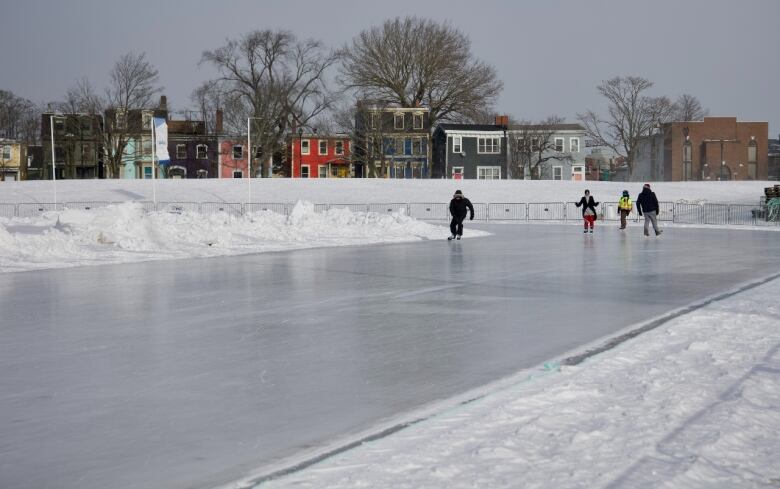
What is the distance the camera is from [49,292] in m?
13.1

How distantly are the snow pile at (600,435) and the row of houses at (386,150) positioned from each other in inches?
2572

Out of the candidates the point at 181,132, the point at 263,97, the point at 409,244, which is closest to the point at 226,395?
the point at 409,244

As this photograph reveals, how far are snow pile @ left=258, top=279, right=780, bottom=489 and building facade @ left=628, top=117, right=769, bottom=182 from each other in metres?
86.6

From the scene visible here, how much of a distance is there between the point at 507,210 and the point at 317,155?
37021 millimetres

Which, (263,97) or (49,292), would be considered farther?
(263,97)

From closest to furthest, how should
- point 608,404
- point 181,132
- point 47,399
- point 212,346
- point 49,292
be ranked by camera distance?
point 608,404, point 47,399, point 212,346, point 49,292, point 181,132

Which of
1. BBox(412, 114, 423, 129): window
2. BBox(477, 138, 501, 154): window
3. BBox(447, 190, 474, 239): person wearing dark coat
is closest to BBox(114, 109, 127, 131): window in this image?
BBox(412, 114, 423, 129): window

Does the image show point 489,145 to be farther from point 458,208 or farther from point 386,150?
point 458,208

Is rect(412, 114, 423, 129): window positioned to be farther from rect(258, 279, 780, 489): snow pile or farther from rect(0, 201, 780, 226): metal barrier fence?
rect(258, 279, 780, 489): snow pile

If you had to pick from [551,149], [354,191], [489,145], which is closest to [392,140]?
[489,145]

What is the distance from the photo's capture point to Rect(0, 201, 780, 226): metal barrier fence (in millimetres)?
44812

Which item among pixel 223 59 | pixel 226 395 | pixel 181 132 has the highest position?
pixel 223 59

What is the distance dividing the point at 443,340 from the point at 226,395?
116 inches

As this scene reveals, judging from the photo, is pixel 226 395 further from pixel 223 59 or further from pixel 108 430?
pixel 223 59
